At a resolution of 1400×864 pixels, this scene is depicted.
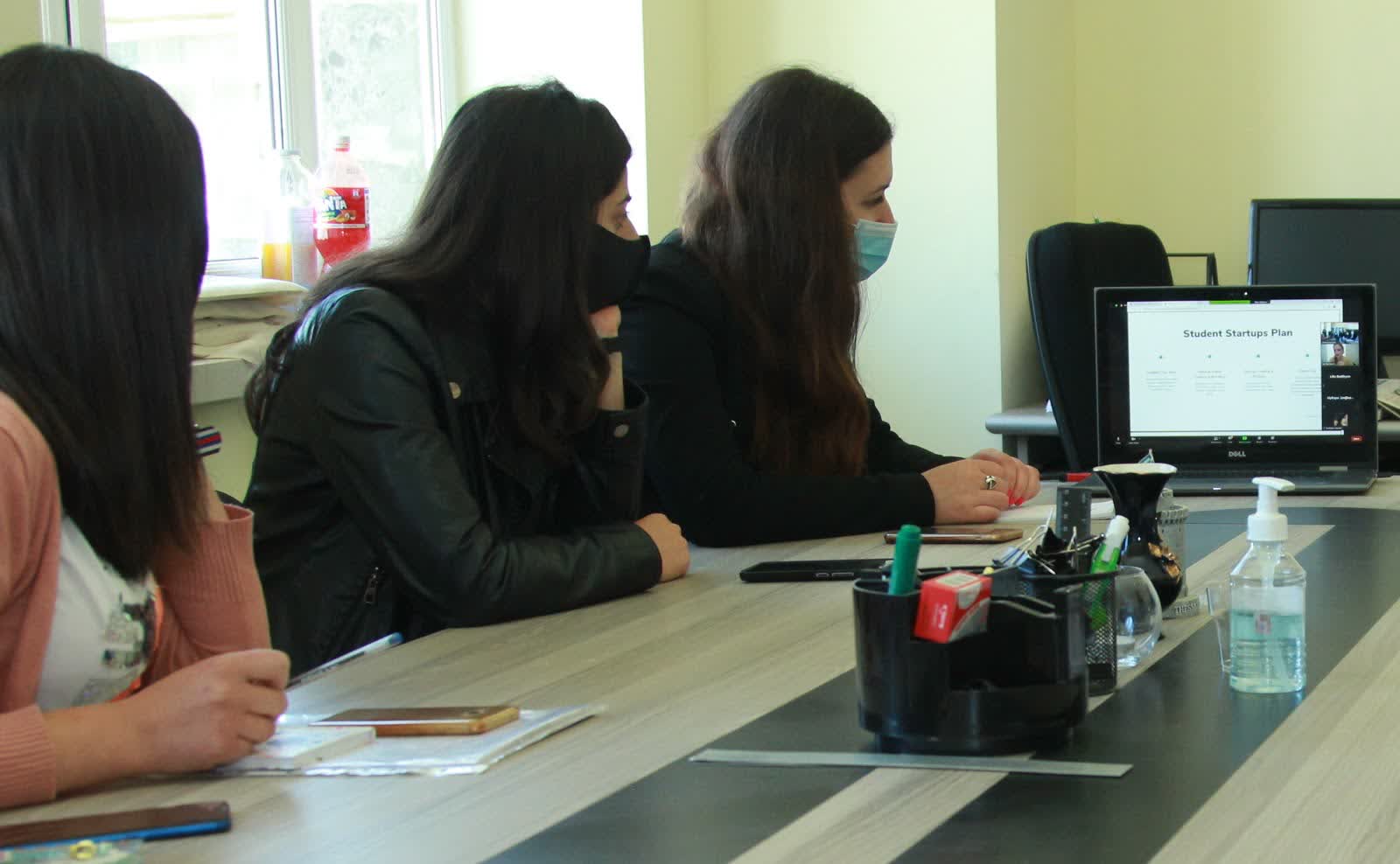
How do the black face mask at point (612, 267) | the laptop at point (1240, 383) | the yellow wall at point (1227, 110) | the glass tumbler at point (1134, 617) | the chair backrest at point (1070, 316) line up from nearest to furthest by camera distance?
the glass tumbler at point (1134, 617) → the black face mask at point (612, 267) → the laptop at point (1240, 383) → the chair backrest at point (1070, 316) → the yellow wall at point (1227, 110)

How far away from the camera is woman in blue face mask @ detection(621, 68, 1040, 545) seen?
2035 millimetres

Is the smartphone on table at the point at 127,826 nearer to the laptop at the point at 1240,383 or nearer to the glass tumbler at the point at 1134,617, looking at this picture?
the glass tumbler at the point at 1134,617

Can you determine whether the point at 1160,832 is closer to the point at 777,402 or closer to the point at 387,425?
the point at 387,425

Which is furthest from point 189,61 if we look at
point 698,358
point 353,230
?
point 698,358

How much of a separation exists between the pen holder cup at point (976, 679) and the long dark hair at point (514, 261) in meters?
0.74

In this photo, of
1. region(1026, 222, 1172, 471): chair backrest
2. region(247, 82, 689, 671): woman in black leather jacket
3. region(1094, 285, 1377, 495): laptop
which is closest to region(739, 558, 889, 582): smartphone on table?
region(247, 82, 689, 671): woman in black leather jacket

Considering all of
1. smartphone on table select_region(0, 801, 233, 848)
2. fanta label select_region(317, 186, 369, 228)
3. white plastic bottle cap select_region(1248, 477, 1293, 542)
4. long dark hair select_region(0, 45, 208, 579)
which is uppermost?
fanta label select_region(317, 186, 369, 228)

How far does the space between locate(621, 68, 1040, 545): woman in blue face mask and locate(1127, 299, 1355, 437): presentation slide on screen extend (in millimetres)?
288

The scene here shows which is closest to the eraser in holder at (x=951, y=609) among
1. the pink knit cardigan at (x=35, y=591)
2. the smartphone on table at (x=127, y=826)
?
the smartphone on table at (x=127, y=826)

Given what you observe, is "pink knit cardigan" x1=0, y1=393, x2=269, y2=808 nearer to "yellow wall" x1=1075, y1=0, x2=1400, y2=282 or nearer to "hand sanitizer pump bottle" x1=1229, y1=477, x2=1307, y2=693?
"hand sanitizer pump bottle" x1=1229, y1=477, x2=1307, y2=693

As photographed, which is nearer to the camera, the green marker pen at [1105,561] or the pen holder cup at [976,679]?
the pen holder cup at [976,679]

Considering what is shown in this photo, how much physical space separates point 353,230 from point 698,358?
1.02m

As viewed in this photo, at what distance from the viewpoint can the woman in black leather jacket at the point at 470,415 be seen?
1621mm

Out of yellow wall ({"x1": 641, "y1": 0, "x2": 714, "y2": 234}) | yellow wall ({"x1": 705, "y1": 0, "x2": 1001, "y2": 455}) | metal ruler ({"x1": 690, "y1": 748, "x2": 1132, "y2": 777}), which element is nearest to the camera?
metal ruler ({"x1": 690, "y1": 748, "x2": 1132, "y2": 777})
